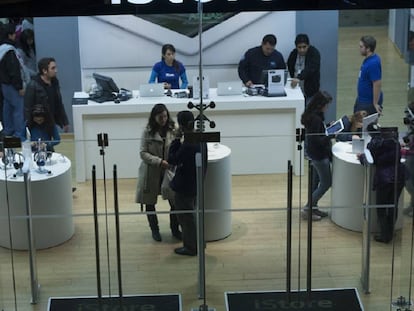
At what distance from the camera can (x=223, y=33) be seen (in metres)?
10.0

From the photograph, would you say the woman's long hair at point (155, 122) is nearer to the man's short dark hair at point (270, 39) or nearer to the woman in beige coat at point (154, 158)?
the woman in beige coat at point (154, 158)

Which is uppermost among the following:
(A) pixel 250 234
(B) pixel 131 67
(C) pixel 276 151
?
(B) pixel 131 67

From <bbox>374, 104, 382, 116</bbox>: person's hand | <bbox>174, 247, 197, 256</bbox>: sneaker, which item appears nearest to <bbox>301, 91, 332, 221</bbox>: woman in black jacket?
<bbox>374, 104, 382, 116</bbox>: person's hand

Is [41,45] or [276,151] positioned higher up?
[41,45]

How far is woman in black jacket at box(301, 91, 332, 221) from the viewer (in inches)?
392

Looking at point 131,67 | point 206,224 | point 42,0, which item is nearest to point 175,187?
point 206,224

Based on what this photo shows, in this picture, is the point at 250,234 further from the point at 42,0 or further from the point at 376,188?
the point at 42,0

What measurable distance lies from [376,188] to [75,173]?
2.42m

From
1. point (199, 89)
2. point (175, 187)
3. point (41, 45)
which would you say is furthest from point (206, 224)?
point (41, 45)

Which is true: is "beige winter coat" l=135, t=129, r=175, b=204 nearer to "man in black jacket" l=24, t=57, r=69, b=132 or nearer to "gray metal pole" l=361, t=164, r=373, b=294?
"man in black jacket" l=24, t=57, r=69, b=132

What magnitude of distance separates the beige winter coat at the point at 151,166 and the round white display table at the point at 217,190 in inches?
14.4

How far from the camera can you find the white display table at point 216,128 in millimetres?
9922

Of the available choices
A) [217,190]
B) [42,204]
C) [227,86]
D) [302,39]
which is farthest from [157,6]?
[42,204]

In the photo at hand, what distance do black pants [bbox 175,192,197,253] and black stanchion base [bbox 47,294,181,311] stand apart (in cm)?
47
